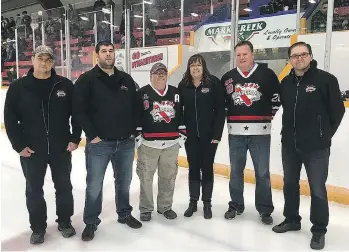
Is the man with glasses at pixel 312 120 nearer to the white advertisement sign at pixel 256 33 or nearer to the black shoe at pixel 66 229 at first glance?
the black shoe at pixel 66 229

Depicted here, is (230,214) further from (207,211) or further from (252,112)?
(252,112)

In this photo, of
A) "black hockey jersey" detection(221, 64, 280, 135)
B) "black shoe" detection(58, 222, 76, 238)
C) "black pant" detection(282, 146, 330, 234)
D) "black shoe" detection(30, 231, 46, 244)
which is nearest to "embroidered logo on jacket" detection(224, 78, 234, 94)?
"black hockey jersey" detection(221, 64, 280, 135)

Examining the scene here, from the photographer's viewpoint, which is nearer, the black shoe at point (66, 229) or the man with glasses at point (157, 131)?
the black shoe at point (66, 229)

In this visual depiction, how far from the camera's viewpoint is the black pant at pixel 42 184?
2.41m

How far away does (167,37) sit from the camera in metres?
6.33

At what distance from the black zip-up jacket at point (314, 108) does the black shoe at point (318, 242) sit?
61cm

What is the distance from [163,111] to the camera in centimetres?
273

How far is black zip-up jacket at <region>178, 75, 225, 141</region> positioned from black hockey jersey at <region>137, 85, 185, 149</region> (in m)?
0.09

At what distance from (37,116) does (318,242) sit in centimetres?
205

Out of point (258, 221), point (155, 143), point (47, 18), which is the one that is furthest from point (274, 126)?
point (47, 18)

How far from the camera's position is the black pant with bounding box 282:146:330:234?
2.39 metres

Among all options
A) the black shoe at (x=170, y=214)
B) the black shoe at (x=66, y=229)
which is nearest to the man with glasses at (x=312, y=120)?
A: the black shoe at (x=170, y=214)

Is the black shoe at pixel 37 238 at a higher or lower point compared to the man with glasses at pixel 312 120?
lower

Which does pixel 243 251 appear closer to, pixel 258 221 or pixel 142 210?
pixel 258 221
